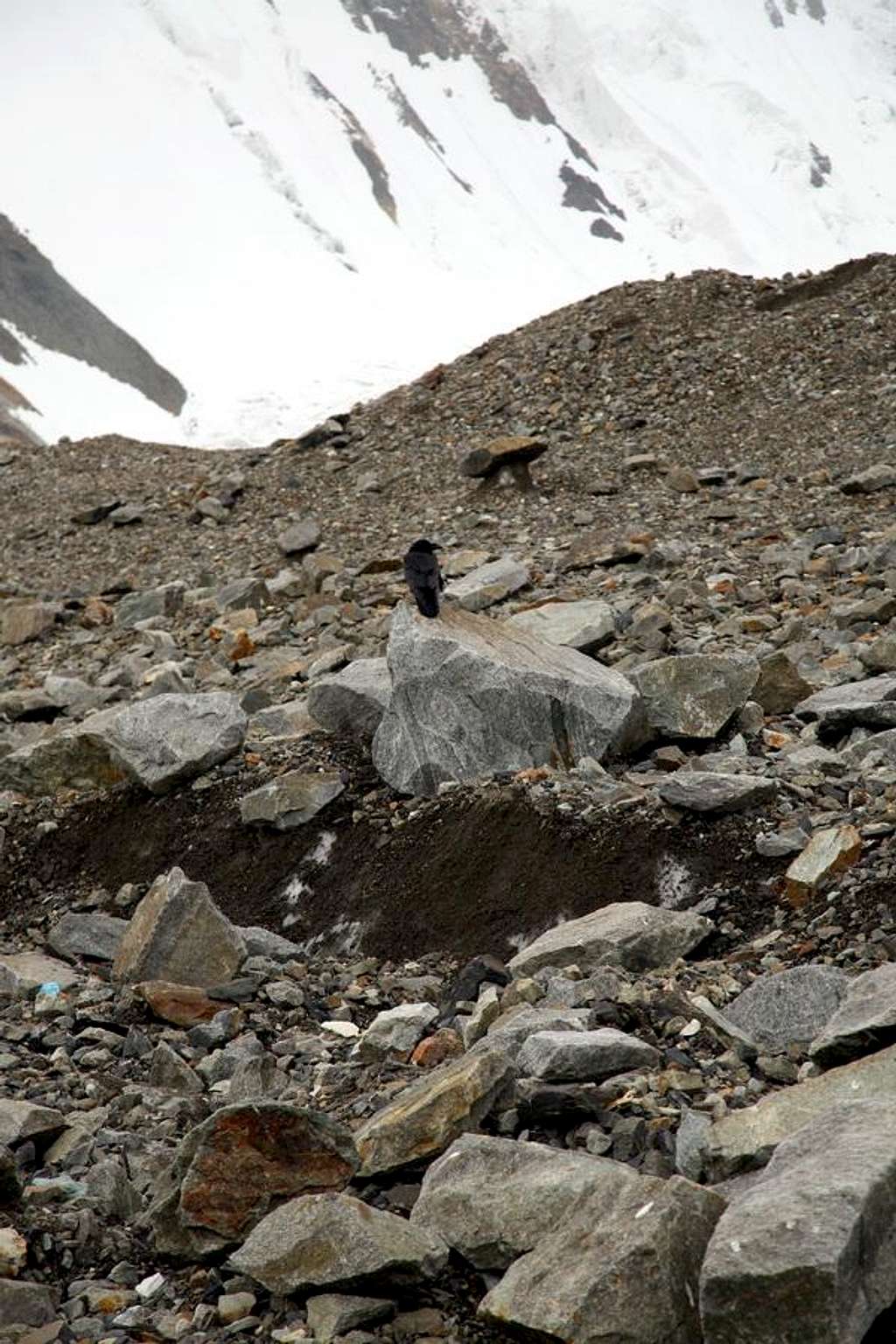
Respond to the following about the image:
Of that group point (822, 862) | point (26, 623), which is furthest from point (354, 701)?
point (26, 623)

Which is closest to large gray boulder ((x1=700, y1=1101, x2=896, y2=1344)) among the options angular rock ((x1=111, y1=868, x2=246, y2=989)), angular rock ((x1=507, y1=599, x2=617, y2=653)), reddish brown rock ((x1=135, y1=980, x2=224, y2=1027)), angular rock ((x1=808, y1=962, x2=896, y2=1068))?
angular rock ((x1=808, y1=962, x2=896, y2=1068))

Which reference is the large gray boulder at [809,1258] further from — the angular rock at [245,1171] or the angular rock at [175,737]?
the angular rock at [175,737]

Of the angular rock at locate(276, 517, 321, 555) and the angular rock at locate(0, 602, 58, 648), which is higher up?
the angular rock at locate(0, 602, 58, 648)

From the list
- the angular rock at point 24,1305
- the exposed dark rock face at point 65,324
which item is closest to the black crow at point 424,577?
the angular rock at point 24,1305

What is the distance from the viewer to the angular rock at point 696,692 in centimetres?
975

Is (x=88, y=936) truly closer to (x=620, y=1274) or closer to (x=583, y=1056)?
(x=583, y=1056)

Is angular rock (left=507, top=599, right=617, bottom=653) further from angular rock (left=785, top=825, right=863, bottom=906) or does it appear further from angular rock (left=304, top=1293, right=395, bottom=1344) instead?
angular rock (left=304, top=1293, right=395, bottom=1344)

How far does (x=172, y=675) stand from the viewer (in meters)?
13.6

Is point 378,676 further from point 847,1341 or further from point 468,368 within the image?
point 468,368

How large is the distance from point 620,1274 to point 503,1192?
64 centimetres

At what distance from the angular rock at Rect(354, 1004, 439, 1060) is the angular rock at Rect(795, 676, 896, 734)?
387 centimetres

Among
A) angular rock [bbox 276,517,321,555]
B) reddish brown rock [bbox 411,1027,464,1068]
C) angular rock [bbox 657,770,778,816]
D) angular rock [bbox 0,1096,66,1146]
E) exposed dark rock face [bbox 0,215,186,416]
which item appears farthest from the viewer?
exposed dark rock face [bbox 0,215,186,416]

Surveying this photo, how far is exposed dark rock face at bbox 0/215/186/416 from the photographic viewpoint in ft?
229

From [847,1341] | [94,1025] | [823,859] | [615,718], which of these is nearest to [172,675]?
[615,718]
